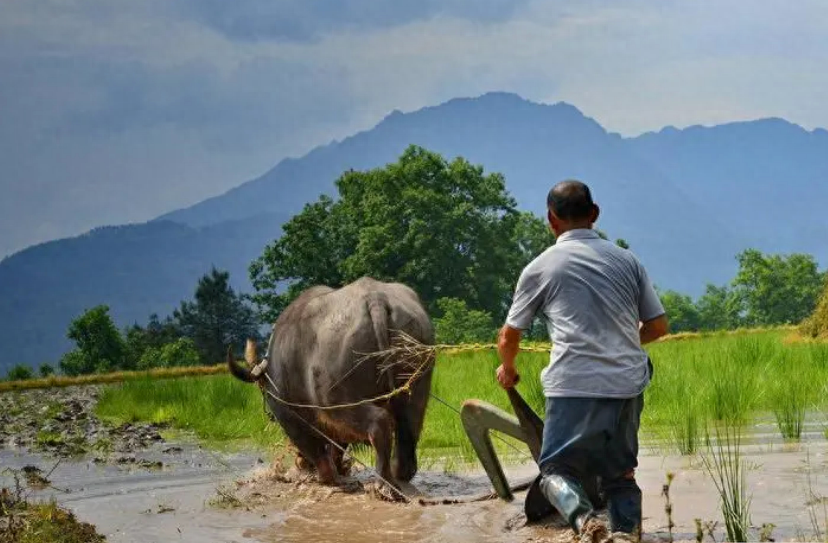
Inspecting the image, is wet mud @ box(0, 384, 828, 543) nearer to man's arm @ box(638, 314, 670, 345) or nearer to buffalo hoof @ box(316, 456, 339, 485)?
buffalo hoof @ box(316, 456, 339, 485)

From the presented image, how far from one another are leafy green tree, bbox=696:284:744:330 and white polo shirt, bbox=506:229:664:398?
248 ft

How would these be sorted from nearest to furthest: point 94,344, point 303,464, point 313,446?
1. point 313,446
2. point 303,464
3. point 94,344

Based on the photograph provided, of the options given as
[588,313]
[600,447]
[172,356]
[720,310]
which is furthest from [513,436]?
[720,310]

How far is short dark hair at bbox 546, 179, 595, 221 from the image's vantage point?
6207 mm

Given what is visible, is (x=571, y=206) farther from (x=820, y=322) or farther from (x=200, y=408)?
(x=820, y=322)

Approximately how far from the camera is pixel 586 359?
603cm

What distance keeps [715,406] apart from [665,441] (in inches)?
52.4

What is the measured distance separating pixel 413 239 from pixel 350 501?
156ft

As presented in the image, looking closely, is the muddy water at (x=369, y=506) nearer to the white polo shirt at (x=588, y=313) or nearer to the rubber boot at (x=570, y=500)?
the rubber boot at (x=570, y=500)

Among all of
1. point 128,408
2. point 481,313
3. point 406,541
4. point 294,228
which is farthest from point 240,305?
point 406,541

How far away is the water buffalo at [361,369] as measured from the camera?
8.95 metres

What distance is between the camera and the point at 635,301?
6.20 meters

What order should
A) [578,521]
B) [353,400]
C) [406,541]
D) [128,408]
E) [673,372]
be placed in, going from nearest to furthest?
[578,521] < [406,541] < [353,400] < [673,372] < [128,408]

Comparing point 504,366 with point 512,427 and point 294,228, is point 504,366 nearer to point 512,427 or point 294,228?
point 512,427
